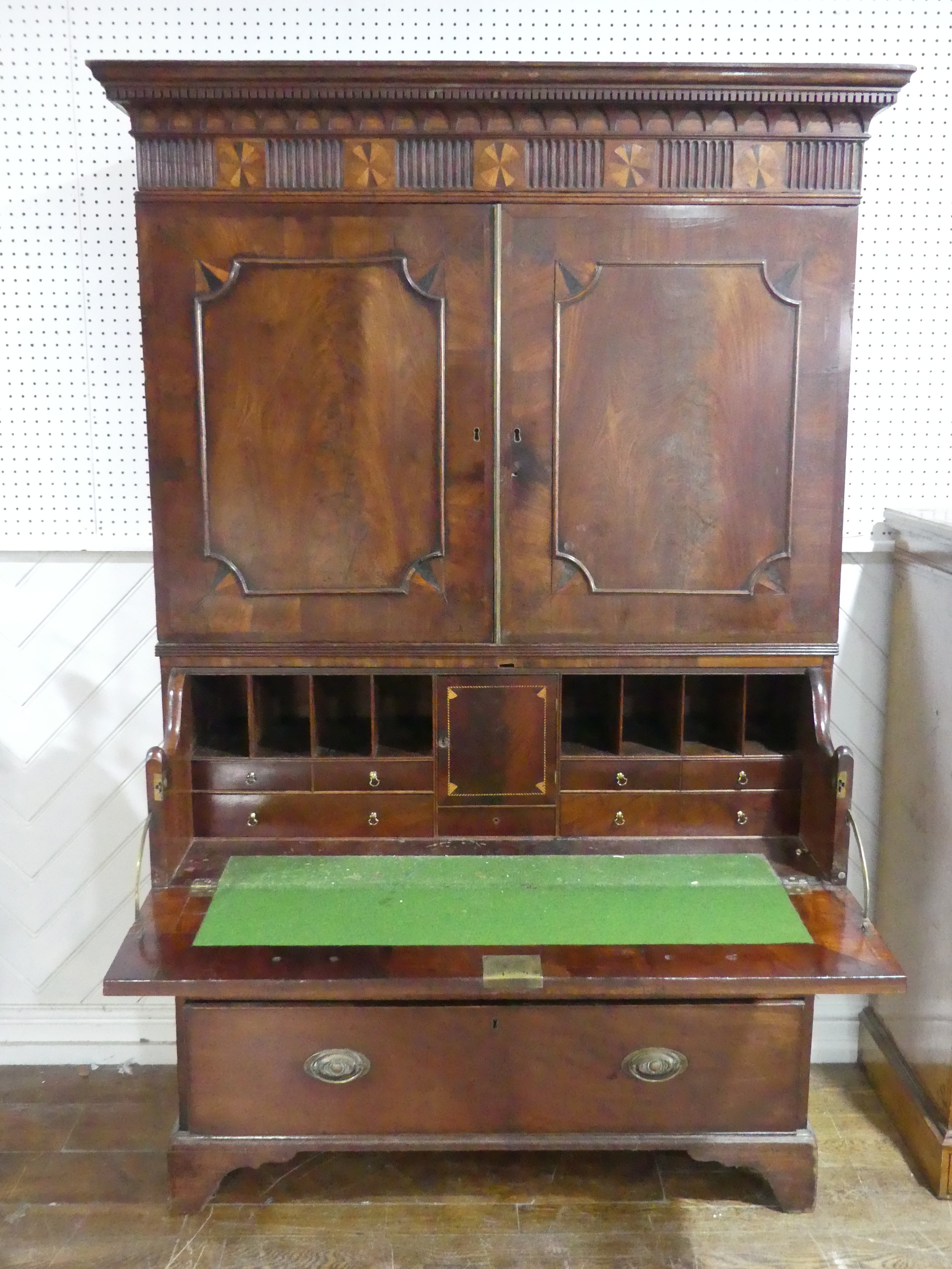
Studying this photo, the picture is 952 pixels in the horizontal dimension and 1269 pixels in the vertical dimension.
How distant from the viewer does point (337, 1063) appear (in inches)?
86.0

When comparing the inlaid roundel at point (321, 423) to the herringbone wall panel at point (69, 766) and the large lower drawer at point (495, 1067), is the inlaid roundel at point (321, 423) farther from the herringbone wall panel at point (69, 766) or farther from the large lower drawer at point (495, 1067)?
the large lower drawer at point (495, 1067)

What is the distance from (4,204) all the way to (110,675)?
49.0 inches

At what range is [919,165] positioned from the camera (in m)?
2.65

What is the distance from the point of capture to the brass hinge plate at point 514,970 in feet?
6.36

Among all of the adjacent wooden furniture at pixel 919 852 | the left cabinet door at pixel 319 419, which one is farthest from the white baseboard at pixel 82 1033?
the adjacent wooden furniture at pixel 919 852

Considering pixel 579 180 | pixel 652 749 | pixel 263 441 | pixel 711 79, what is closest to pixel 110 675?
pixel 263 441

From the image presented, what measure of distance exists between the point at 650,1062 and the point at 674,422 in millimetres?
1377

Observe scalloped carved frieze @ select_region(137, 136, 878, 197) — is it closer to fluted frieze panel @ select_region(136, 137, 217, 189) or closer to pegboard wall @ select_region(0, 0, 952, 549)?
fluted frieze panel @ select_region(136, 137, 217, 189)

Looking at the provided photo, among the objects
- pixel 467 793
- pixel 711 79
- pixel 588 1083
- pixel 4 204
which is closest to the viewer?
pixel 711 79

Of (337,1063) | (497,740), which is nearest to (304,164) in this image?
(497,740)

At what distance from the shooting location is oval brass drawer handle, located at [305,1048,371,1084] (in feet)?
7.16

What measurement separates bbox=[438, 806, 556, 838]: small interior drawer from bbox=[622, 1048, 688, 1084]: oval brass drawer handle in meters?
0.52

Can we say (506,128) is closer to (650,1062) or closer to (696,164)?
(696,164)

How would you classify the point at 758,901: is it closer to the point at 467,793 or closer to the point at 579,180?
the point at 467,793
